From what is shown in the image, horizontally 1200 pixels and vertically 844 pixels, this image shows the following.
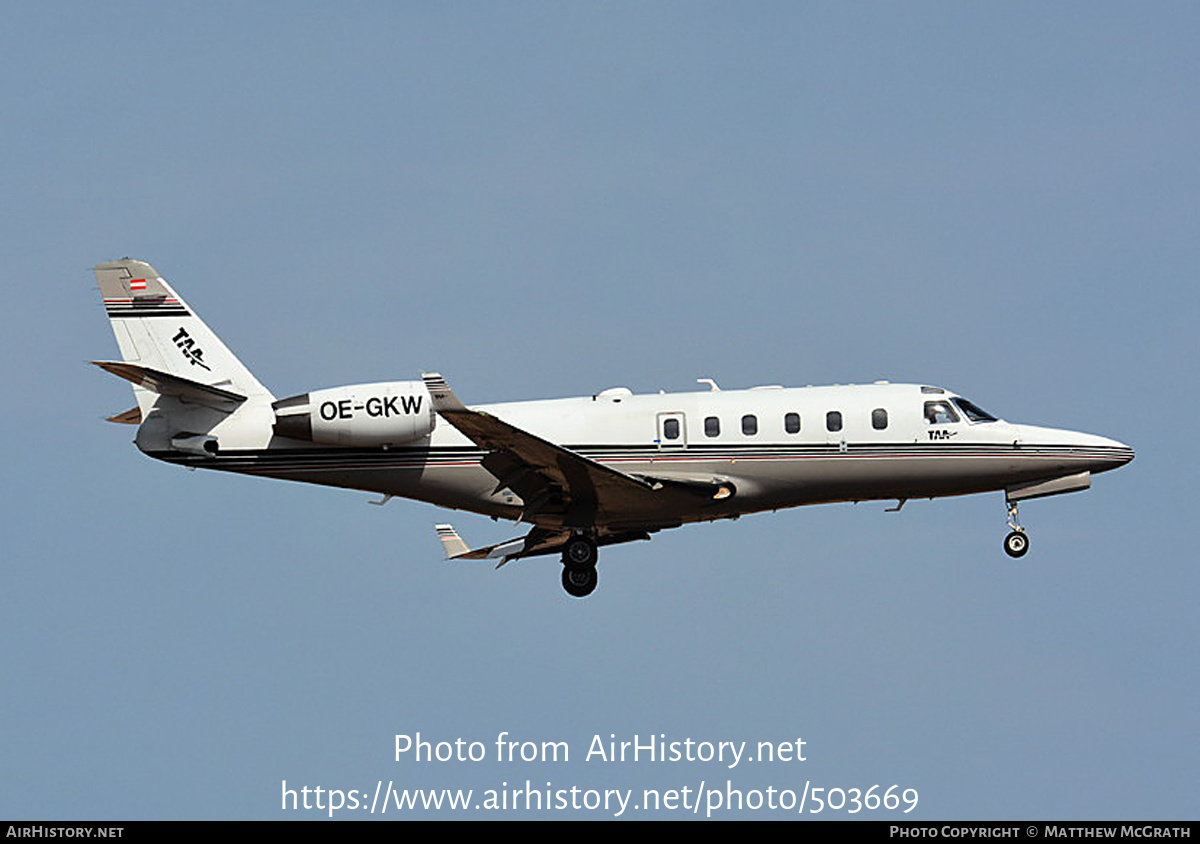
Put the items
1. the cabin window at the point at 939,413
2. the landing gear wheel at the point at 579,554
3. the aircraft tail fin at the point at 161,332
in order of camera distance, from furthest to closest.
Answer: the aircraft tail fin at the point at 161,332
the landing gear wheel at the point at 579,554
the cabin window at the point at 939,413

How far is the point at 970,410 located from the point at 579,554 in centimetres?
748

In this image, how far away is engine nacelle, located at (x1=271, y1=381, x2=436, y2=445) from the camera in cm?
3212

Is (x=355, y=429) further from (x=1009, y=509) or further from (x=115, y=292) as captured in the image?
(x=1009, y=509)

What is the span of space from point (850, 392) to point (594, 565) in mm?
5508

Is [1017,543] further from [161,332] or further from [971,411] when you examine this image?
[161,332]

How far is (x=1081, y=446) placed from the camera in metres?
33.3

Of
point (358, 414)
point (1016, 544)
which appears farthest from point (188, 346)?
point (1016, 544)

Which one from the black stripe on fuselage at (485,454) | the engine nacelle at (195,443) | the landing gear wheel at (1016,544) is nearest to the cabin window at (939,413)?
the black stripe on fuselage at (485,454)

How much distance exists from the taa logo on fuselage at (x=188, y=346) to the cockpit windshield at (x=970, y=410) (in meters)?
13.7

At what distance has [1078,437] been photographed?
3347 cm

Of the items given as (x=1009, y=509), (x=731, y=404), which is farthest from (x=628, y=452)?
(x=1009, y=509)

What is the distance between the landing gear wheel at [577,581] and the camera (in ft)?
108

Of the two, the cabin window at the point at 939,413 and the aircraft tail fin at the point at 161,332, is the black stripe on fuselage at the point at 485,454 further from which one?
the aircraft tail fin at the point at 161,332

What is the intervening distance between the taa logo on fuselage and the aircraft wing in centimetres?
508
